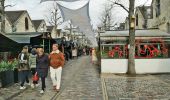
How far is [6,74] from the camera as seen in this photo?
17.5 m

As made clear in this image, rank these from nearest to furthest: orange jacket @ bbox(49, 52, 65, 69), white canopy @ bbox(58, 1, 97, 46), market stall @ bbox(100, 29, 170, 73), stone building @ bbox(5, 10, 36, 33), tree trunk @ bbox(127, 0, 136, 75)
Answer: orange jacket @ bbox(49, 52, 65, 69) < white canopy @ bbox(58, 1, 97, 46) < tree trunk @ bbox(127, 0, 136, 75) < market stall @ bbox(100, 29, 170, 73) < stone building @ bbox(5, 10, 36, 33)

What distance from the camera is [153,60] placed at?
26.2m

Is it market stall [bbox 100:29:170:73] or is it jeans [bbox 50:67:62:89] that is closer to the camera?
jeans [bbox 50:67:62:89]

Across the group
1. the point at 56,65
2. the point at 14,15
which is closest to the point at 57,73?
the point at 56,65

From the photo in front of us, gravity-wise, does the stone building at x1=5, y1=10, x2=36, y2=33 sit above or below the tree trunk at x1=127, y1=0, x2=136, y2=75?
above

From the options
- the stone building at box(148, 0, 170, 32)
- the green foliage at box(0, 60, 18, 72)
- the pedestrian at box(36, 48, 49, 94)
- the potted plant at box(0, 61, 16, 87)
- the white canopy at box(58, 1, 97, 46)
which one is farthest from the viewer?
the stone building at box(148, 0, 170, 32)

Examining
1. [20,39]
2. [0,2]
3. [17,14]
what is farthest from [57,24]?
[20,39]

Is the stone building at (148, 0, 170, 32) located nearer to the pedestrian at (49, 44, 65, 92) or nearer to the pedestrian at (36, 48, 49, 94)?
the pedestrian at (49, 44, 65, 92)

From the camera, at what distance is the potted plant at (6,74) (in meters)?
17.0

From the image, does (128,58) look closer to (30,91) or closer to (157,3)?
(30,91)

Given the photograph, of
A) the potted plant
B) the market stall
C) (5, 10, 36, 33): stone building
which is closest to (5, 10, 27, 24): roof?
(5, 10, 36, 33): stone building

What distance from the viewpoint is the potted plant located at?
17.0m

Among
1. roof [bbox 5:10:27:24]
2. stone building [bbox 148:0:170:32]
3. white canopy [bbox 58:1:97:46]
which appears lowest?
white canopy [bbox 58:1:97:46]

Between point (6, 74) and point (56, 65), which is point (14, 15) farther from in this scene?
point (56, 65)
